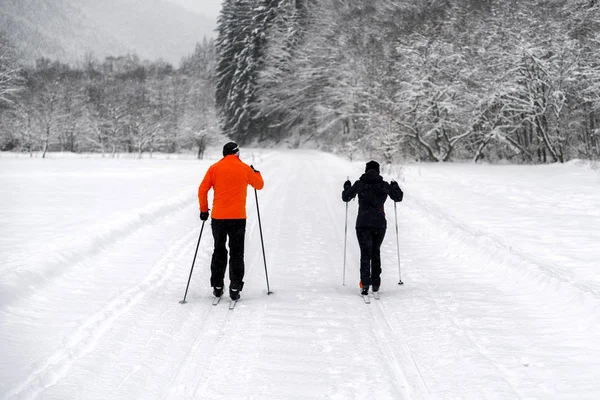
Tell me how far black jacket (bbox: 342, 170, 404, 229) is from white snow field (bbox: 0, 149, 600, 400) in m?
1.01

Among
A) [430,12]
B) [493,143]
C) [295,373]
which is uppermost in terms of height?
[430,12]

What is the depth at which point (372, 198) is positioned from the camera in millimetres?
5828

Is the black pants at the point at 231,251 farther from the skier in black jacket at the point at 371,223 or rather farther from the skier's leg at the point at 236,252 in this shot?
the skier in black jacket at the point at 371,223

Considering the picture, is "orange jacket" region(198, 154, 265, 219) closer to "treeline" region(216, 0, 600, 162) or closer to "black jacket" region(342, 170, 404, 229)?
"black jacket" region(342, 170, 404, 229)

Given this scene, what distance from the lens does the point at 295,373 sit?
12.1ft

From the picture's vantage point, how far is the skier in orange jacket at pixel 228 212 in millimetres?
5488

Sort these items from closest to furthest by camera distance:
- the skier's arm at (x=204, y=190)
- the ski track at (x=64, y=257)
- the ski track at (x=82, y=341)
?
1. the ski track at (x=82, y=341)
2. the ski track at (x=64, y=257)
3. the skier's arm at (x=204, y=190)

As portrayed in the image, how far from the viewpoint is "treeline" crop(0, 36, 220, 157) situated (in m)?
53.7

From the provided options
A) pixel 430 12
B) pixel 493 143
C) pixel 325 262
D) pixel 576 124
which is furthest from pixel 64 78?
pixel 325 262

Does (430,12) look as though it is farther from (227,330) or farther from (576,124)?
(227,330)

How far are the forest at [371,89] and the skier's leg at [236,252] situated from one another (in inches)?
879

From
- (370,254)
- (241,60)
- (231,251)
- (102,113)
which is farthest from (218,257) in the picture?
(102,113)

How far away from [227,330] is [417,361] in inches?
77.2

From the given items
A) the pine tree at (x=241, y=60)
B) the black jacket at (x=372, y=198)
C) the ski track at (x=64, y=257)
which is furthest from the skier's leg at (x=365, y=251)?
the pine tree at (x=241, y=60)
